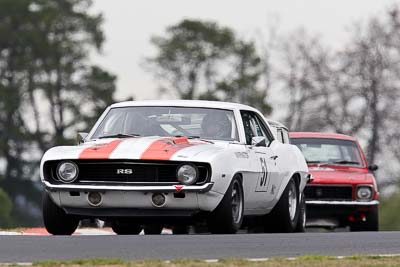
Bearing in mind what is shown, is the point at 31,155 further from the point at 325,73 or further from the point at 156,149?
the point at 156,149

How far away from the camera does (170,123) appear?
16.0 m

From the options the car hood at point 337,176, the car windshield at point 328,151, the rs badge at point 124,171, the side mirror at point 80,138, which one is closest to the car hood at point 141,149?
the rs badge at point 124,171

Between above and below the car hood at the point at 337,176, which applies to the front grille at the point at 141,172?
above

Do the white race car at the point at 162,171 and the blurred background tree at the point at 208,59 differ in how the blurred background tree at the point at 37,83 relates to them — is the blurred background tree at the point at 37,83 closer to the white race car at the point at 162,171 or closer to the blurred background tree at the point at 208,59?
the blurred background tree at the point at 208,59

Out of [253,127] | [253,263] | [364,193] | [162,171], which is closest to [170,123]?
[253,127]

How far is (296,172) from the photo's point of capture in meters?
17.6

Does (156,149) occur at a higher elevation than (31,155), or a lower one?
higher

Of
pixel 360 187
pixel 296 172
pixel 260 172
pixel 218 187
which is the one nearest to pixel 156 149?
pixel 218 187

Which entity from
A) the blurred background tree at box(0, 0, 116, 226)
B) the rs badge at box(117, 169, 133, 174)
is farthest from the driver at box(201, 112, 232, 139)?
the blurred background tree at box(0, 0, 116, 226)

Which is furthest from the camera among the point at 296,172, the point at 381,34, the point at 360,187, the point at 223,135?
the point at 381,34

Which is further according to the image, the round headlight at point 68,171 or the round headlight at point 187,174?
the round headlight at point 68,171

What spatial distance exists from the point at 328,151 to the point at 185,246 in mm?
10727

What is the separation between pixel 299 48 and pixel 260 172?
175 ft

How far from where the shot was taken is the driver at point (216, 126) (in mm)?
15953
